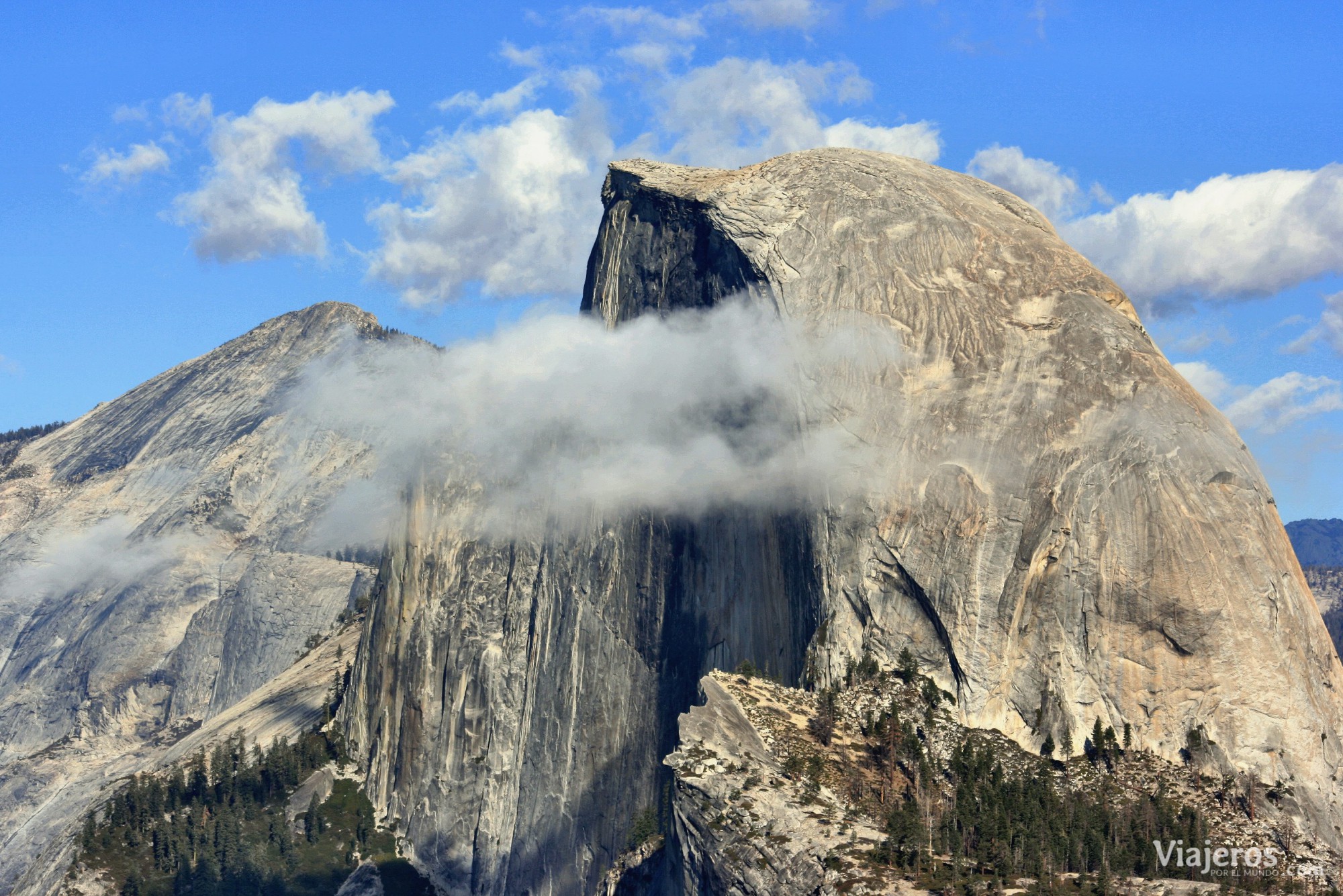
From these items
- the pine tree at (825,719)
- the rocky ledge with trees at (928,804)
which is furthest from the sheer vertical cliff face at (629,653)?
the rocky ledge with trees at (928,804)

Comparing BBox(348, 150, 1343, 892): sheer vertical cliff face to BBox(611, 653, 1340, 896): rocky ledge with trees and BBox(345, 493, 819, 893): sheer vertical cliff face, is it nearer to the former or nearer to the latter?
BBox(345, 493, 819, 893): sheer vertical cliff face

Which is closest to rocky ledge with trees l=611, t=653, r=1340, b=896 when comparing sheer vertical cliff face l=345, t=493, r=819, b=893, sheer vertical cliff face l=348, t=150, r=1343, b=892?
sheer vertical cliff face l=348, t=150, r=1343, b=892

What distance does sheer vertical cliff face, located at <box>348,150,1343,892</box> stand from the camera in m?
128

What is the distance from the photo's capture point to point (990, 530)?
136 metres

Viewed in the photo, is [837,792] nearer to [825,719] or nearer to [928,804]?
[928,804]

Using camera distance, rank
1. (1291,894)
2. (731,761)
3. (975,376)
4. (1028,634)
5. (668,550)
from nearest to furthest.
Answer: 1. (1291,894)
2. (731,761)
3. (1028,634)
4. (975,376)
5. (668,550)

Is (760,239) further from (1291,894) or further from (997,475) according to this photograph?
(1291,894)

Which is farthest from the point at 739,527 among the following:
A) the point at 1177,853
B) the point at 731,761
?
the point at 1177,853

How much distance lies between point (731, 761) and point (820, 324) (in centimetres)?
4837

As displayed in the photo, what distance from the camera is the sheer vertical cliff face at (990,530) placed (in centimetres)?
12825

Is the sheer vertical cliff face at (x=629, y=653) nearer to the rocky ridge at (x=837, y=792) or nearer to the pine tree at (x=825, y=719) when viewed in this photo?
the pine tree at (x=825, y=719)

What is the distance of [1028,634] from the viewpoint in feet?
435

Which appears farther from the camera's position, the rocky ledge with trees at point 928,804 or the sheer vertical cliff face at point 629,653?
the sheer vertical cliff face at point 629,653

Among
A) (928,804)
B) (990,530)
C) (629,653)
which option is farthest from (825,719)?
(629,653)
